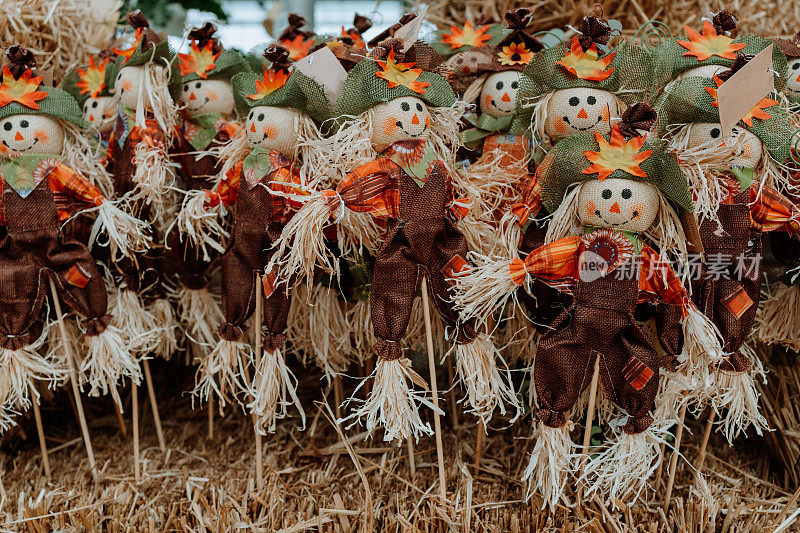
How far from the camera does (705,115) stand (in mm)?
1296

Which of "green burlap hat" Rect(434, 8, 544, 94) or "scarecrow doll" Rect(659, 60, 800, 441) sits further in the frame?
"green burlap hat" Rect(434, 8, 544, 94)

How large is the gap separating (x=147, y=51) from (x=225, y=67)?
19 centimetres

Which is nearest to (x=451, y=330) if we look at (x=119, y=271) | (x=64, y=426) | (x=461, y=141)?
(x=461, y=141)

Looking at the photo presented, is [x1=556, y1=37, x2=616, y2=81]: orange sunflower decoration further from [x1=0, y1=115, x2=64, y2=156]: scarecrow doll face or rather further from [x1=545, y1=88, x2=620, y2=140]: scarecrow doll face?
[x1=0, y1=115, x2=64, y2=156]: scarecrow doll face

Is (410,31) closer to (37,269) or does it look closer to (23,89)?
(23,89)

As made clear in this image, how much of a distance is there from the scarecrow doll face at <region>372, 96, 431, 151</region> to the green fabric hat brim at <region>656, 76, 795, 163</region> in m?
0.49

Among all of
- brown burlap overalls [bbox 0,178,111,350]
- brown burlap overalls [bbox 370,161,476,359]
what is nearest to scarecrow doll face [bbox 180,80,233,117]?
brown burlap overalls [bbox 0,178,111,350]

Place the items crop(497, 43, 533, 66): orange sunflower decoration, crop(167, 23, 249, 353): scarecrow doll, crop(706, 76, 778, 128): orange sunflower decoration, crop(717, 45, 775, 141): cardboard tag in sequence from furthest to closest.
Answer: crop(167, 23, 249, 353): scarecrow doll → crop(497, 43, 533, 66): orange sunflower decoration → crop(706, 76, 778, 128): orange sunflower decoration → crop(717, 45, 775, 141): cardboard tag

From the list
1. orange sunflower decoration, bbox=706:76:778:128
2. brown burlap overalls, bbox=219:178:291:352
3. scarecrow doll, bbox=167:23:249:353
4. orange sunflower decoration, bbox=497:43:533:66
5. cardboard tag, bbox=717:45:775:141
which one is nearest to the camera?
cardboard tag, bbox=717:45:775:141

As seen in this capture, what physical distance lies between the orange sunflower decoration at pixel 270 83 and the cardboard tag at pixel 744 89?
0.89 metres

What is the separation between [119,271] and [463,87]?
1.03 m

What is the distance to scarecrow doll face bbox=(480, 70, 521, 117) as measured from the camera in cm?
150

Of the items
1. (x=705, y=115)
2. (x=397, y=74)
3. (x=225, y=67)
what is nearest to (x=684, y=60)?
(x=705, y=115)

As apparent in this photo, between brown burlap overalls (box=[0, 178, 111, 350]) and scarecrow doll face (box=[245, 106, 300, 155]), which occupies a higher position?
scarecrow doll face (box=[245, 106, 300, 155])
